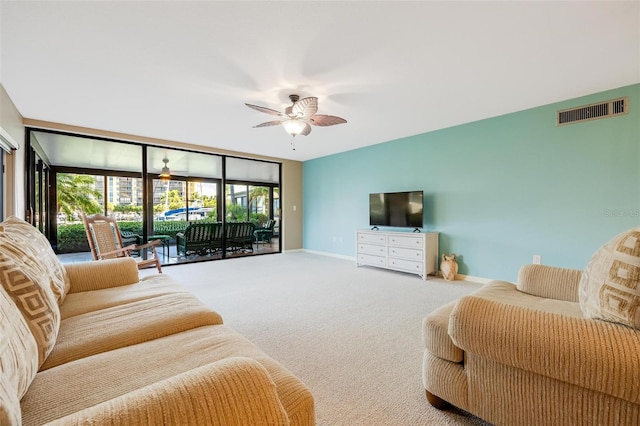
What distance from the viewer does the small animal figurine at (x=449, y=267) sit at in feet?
13.5

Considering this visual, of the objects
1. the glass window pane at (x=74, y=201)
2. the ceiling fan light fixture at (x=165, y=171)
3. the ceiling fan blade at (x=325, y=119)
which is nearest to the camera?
the ceiling fan blade at (x=325, y=119)

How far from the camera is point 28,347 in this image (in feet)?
2.79

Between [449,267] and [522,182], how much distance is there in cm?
152

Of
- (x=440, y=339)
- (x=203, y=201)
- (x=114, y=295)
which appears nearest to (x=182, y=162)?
(x=203, y=201)

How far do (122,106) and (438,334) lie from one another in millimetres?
4159

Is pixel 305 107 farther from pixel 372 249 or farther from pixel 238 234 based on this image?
pixel 238 234

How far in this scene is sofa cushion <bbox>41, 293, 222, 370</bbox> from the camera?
3.71ft

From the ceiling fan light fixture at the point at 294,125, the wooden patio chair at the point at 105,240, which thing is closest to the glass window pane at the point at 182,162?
the wooden patio chair at the point at 105,240

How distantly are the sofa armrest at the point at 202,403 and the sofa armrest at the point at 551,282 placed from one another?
6.51 ft

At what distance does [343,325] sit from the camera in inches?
98.7

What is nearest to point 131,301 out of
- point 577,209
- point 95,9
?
point 95,9

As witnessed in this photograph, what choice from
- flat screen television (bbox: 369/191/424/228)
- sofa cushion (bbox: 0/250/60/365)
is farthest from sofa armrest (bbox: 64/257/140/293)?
flat screen television (bbox: 369/191/424/228)

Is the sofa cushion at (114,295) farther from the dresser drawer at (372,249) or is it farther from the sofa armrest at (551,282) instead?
the dresser drawer at (372,249)

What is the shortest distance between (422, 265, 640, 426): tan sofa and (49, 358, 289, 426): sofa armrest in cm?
93
